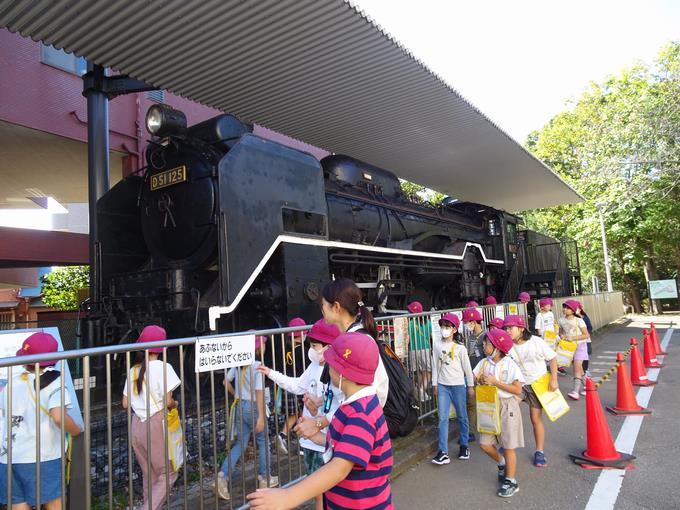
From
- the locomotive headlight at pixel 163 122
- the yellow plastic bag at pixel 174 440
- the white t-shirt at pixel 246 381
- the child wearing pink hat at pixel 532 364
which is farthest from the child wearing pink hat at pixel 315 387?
the locomotive headlight at pixel 163 122

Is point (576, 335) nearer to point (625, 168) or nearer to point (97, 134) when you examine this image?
point (97, 134)

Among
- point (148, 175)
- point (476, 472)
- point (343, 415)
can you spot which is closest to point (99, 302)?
point (148, 175)

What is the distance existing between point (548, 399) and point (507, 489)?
0.91 metres

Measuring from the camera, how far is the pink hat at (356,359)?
78.5 inches

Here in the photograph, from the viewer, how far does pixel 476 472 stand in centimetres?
436

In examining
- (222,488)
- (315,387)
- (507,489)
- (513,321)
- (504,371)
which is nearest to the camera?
(315,387)

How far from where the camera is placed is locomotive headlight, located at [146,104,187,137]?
19.4ft

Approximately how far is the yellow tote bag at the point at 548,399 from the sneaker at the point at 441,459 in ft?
3.30

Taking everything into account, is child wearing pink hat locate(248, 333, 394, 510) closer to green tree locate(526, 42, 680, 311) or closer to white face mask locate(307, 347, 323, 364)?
white face mask locate(307, 347, 323, 364)

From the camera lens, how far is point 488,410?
401cm

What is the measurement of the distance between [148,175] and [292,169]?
1.98 meters

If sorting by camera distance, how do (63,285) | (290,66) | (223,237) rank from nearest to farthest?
1. (223,237)
2. (290,66)
3. (63,285)

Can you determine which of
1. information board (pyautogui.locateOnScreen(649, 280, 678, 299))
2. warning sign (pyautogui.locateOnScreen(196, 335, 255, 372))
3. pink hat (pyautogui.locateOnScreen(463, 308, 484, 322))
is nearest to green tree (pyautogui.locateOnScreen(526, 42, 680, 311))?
information board (pyautogui.locateOnScreen(649, 280, 678, 299))

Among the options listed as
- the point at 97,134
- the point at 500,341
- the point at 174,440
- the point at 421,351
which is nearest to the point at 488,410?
the point at 500,341
